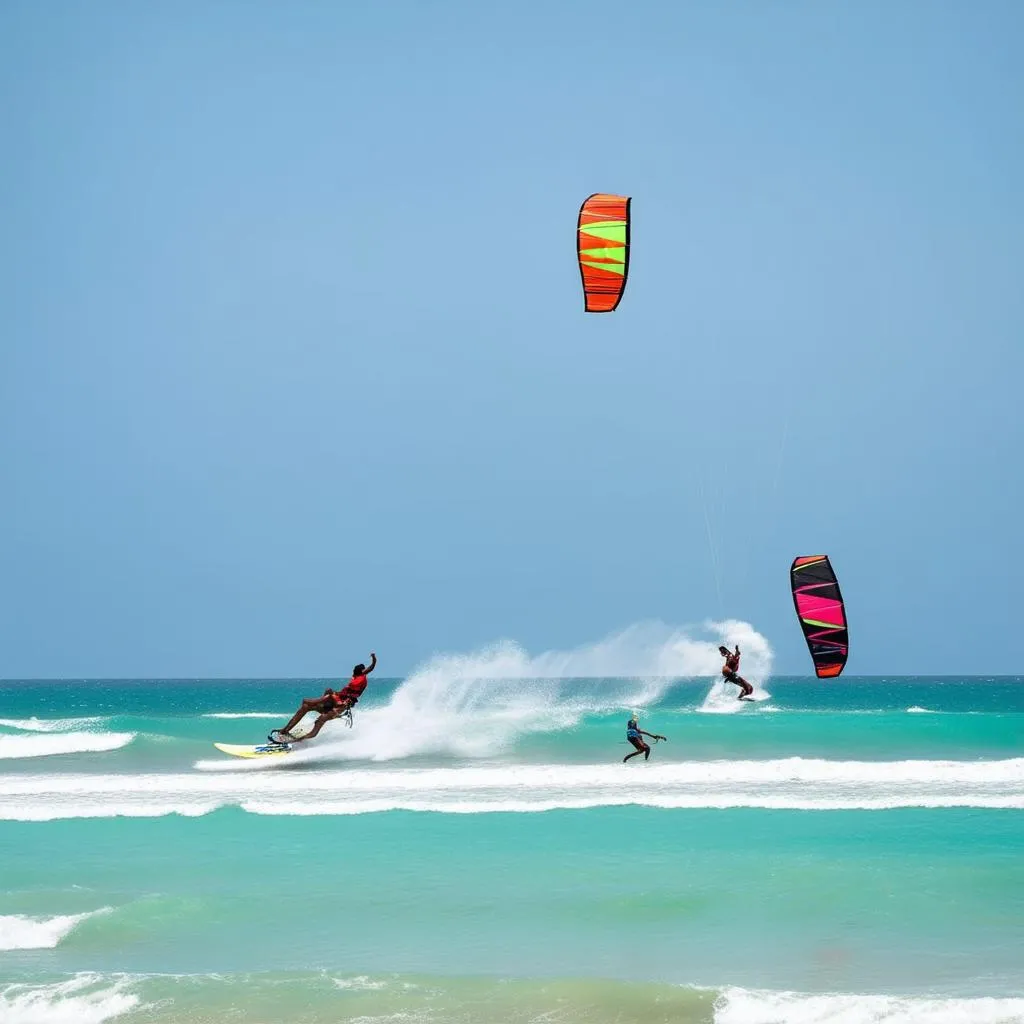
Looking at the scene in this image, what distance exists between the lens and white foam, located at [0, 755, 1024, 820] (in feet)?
45.5

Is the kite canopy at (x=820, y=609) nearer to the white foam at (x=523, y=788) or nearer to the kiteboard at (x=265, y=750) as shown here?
the white foam at (x=523, y=788)

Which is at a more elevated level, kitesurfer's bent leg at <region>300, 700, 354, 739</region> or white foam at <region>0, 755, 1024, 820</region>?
kitesurfer's bent leg at <region>300, 700, 354, 739</region>

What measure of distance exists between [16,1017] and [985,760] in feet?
58.2

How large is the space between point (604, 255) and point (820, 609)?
15.1 feet

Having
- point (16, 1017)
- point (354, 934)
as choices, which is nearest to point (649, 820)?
point (354, 934)

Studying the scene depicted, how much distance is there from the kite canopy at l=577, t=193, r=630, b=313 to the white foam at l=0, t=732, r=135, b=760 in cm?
1632

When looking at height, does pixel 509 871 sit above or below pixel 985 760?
above

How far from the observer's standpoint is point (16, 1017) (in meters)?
6.73

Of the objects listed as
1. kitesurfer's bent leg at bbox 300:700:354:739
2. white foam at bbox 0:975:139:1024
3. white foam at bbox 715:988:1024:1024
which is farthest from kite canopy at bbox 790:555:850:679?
white foam at bbox 0:975:139:1024

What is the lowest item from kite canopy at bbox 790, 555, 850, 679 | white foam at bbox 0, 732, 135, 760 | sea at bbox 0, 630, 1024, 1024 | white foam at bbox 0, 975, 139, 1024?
white foam at bbox 0, 732, 135, 760

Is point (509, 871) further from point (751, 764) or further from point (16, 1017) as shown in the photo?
point (751, 764)

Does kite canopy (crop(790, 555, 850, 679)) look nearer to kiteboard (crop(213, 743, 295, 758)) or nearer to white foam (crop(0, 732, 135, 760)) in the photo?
kiteboard (crop(213, 743, 295, 758))

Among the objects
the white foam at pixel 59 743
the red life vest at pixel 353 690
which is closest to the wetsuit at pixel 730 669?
the red life vest at pixel 353 690

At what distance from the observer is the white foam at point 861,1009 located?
257 inches
